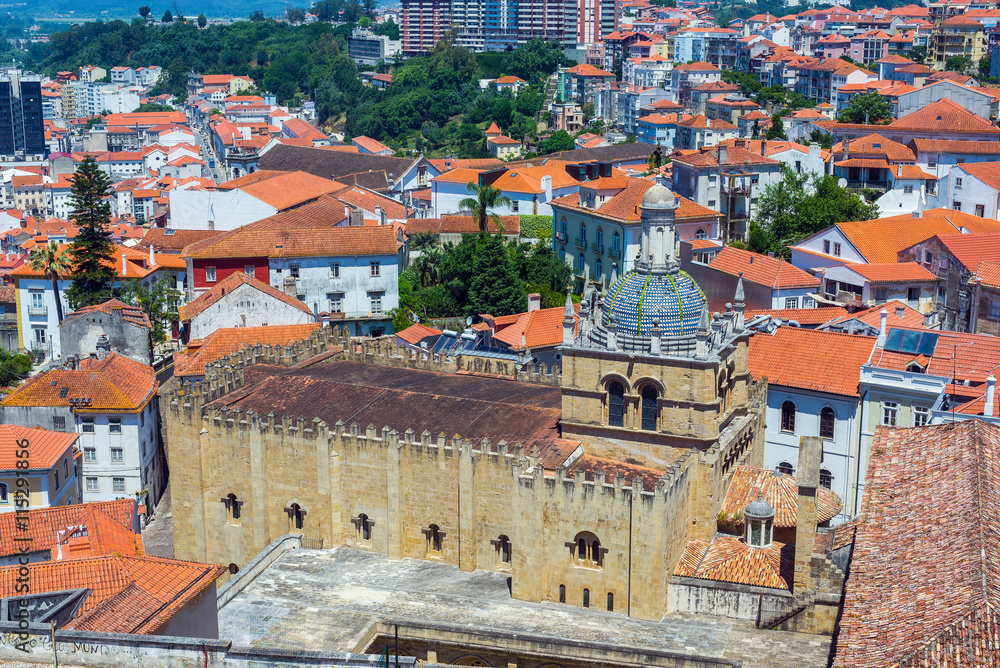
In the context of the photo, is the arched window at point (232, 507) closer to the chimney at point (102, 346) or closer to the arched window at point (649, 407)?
the arched window at point (649, 407)

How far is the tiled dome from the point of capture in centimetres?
4405

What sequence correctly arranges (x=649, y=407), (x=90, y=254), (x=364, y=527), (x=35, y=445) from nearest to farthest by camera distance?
1. (x=649, y=407)
2. (x=364, y=527)
3. (x=35, y=445)
4. (x=90, y=254)

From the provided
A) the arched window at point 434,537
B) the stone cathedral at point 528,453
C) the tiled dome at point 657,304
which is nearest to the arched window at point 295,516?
the stone cathedral at point 528,453

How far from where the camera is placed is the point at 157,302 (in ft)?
280

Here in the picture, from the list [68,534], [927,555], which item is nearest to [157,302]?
[68,534]

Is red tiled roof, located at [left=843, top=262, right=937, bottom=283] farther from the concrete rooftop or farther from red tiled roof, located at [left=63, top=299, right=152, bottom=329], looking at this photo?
red tiled roof, located at [left=63, top=299, right=152, bottom=329]

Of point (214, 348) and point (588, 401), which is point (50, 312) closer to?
point (214, 348)

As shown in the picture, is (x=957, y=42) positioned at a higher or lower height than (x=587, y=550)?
higher

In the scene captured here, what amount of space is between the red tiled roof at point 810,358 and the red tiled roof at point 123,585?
30.0 metres

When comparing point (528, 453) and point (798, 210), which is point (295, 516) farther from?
point (798, 210)

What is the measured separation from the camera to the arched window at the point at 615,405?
4456 centimetres

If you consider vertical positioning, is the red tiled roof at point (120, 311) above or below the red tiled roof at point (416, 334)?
above

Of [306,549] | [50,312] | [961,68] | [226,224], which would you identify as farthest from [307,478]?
[961,68]

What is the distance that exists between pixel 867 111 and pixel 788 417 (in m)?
79.2
